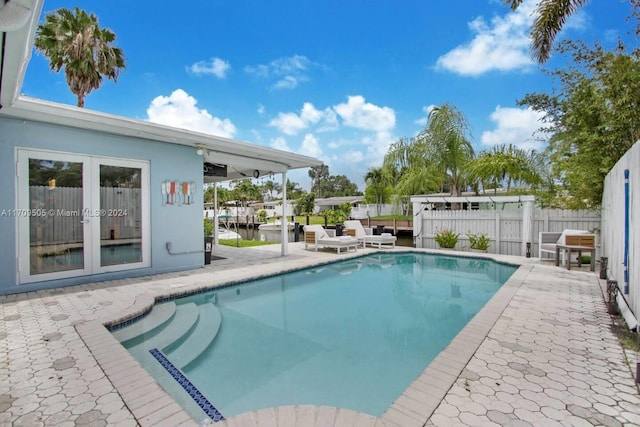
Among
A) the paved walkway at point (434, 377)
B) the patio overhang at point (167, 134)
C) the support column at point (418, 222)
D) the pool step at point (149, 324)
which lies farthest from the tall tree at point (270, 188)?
the paved walkway at point (434, 377)

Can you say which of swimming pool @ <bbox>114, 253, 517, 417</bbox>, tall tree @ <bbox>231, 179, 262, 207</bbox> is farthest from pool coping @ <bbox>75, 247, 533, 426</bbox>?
tall tree @ <bbox>231, 179, 262, 207</bbox>

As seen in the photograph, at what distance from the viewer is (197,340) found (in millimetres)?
4613

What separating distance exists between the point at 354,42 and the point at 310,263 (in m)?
11.8

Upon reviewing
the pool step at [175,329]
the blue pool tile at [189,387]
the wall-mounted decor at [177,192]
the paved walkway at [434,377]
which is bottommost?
the blue pool tile at [189,387]

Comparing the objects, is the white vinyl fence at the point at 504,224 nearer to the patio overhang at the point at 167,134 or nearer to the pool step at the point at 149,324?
the patio overhang at the point at 167,134

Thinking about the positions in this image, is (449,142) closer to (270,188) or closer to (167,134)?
(167,134)

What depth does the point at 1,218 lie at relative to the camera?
597 centimetres

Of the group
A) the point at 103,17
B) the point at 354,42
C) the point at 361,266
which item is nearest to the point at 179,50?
the point at 103,17

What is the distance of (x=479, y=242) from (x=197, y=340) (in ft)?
35.8

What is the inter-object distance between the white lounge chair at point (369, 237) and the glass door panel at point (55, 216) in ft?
31.6

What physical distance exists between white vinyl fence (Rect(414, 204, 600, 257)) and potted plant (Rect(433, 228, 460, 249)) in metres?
0.18

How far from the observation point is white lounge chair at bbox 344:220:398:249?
1345cm

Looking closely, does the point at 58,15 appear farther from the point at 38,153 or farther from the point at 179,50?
the point at 38,153

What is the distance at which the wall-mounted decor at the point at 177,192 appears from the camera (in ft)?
26.9
